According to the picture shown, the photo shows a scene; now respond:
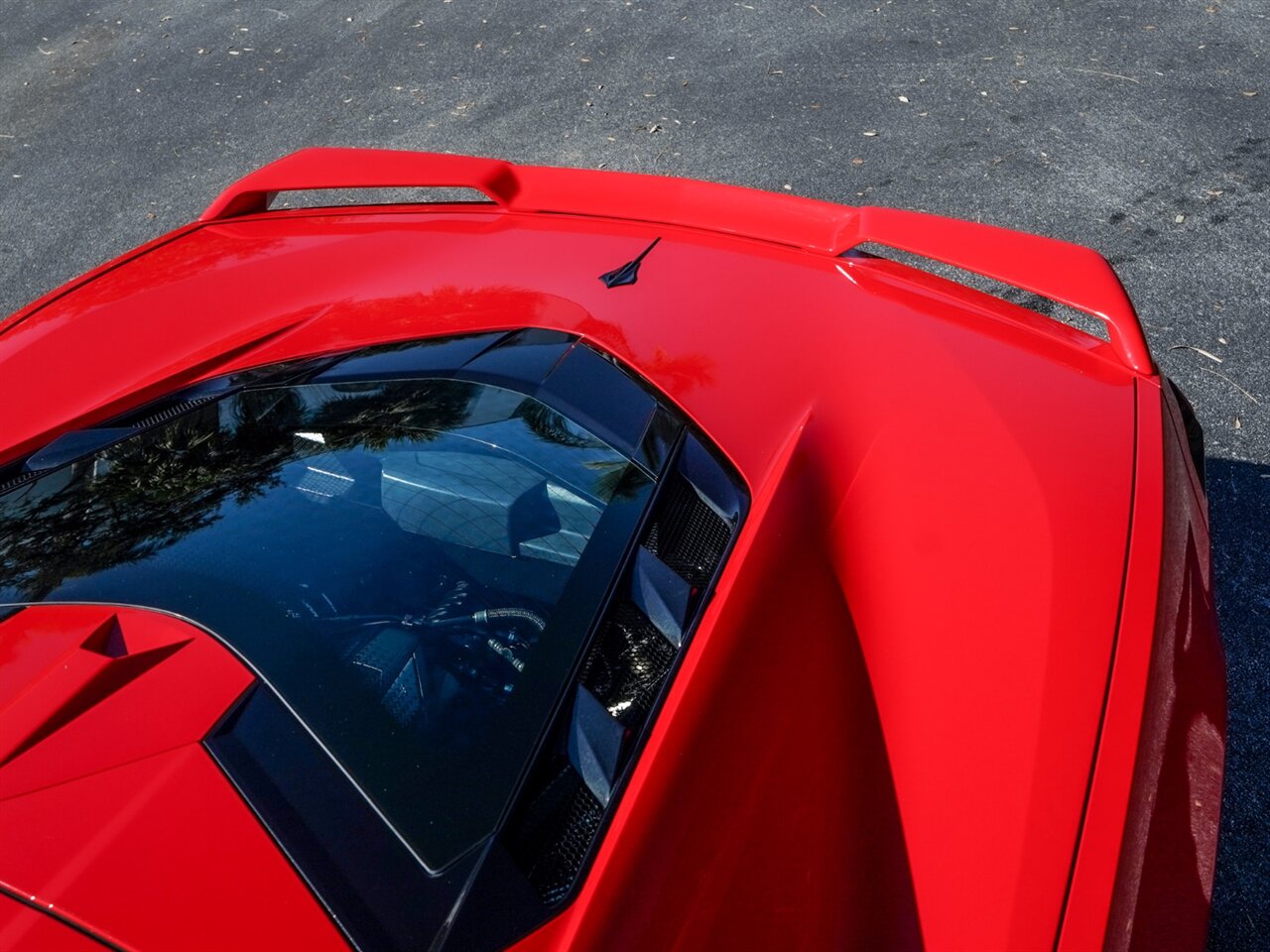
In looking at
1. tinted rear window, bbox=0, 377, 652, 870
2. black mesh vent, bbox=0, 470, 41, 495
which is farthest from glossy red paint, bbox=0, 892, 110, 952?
black mesh vent, bbox=0, 470, 41, 495

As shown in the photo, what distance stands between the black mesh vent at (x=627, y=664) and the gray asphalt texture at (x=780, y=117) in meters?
1.95

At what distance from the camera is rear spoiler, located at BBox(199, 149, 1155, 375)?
6.77 ft

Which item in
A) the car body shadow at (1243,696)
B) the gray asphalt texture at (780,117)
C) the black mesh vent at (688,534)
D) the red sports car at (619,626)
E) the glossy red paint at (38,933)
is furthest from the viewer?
the gray asphalt texture at (780,117)

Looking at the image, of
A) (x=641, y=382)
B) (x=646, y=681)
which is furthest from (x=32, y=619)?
(x=641, y=382)

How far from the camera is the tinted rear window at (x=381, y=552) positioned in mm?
1264

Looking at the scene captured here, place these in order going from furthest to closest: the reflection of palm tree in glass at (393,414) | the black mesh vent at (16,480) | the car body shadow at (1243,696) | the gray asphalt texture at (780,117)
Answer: the gray asphalt texture at (780,117)
the car body shadow at (1243,696)
the black mesh vent at (16,480)
the reflection of palm tree in glass at (393,414)

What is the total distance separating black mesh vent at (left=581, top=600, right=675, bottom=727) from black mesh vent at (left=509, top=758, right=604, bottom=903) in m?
0.11

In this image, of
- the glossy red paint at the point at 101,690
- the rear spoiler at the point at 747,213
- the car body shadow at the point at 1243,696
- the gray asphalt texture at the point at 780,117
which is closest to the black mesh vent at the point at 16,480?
the glossy red paint at the point at 101,690

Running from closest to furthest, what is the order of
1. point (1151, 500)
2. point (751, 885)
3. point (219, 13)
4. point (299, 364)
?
point (751, 885), point (1151, 500), point (299, 364), point (219, 13)

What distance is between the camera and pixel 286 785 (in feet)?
3.94

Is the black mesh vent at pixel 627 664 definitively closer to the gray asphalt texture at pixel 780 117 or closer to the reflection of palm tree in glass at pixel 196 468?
the reflection of palm tree in glass at pixel 196 468

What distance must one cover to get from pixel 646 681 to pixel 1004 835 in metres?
0.46

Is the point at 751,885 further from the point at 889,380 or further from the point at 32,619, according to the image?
the point at 32,619

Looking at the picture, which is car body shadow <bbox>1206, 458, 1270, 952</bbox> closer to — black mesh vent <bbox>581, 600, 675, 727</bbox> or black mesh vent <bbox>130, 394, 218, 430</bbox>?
black mesh vent <bbox>581, 600, 675, 727</bbox>
